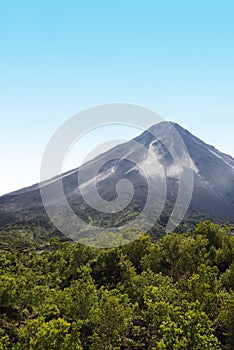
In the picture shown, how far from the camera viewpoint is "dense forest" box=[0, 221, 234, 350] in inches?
1107

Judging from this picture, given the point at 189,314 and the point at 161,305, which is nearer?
the point at 189,314

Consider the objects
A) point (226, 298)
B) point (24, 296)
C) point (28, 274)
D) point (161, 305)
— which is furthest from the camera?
point (28, 274)

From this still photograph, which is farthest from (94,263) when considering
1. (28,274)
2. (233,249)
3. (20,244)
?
(20,244)

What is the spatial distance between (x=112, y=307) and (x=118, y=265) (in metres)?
26.3

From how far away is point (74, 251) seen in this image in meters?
64.4

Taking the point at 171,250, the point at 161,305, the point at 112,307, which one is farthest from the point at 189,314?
the point at 171,250

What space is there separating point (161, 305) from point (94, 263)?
102 ft

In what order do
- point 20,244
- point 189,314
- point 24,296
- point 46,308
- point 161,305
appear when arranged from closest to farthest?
point 189,314, point 161,305, point 46,308, point 24,296, point 20,244

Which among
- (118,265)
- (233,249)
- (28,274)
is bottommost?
(233,249)

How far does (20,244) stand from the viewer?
168875 millimetres

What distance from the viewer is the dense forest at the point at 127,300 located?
28.1 m

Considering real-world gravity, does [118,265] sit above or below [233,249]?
above

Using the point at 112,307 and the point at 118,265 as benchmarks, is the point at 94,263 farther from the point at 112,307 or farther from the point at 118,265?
the point at 112,307

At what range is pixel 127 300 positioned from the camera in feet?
127
